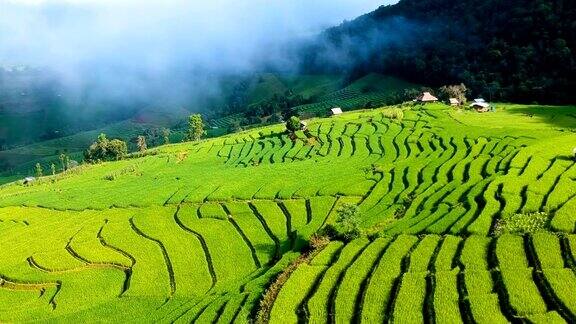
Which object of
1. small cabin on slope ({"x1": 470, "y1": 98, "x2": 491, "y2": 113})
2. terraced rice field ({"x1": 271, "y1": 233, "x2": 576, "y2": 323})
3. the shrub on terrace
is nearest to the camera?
terraced rice field ({"x1": 271, "y1": 233, "x2": 576, "y2": 323})

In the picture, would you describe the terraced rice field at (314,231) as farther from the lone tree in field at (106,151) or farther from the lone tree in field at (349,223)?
the lone tree in field at (106,151)

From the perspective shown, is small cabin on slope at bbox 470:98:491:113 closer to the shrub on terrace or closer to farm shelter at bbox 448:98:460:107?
farm shelter at bbox 448:98:460:107

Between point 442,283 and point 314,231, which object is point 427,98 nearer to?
point 314,231

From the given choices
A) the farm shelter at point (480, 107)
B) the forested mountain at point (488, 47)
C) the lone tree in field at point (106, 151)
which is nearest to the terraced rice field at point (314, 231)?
the farm shelter at point (480, 107)

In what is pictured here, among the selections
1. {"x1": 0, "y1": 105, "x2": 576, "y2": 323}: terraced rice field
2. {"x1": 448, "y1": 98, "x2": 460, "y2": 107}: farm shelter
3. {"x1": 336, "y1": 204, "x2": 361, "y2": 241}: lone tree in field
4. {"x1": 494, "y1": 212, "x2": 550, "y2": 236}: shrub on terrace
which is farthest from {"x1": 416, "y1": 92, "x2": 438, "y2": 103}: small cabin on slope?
{"x1": 494, "y1": 212, "x2": 550, "y2": 236}: shrub on terrace

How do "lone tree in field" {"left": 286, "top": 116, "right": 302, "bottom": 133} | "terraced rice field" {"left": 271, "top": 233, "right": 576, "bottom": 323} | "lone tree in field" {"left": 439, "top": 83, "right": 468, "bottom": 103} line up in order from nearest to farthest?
"terraced rice field" {"left": 271, "top": 233, "right": 576, "bottom": 323} < "lone tree in field" {"left": 286, "top": 116, "right": 302, "bottom": 133} < "lone tree in field" {"left": 439, "top": 83, "right": 468, "bottom": 103}

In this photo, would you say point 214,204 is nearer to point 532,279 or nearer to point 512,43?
point 532,279
